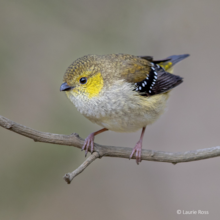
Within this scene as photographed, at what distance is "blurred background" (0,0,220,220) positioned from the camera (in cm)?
600

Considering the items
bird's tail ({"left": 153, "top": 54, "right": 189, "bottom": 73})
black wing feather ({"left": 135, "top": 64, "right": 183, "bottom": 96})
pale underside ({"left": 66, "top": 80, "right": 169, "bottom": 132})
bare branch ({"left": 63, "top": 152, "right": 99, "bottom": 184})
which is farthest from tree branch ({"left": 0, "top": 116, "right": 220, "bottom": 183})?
bird's tail ({"left": 153, "top": 54, "right": 189, "bottom": 73})

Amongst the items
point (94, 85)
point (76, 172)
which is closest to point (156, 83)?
point (94, 85)

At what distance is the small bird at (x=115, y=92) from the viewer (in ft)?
14.8

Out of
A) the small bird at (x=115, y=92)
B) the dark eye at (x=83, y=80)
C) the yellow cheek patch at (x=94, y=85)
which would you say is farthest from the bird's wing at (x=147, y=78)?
the dark eye at (x=83, y=80)

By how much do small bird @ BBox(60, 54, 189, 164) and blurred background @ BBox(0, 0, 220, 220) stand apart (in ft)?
2.35

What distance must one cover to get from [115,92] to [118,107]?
0.82 feet

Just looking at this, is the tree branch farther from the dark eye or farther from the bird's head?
the dark eye

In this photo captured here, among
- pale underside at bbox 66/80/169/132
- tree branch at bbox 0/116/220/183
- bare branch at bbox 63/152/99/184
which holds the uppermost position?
pale underside at bbox 66/80/169/132

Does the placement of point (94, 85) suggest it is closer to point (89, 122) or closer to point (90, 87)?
point (90, 87)

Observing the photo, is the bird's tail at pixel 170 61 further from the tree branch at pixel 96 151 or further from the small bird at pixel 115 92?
the tree branch at pixel 96 151

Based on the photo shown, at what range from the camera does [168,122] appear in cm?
778

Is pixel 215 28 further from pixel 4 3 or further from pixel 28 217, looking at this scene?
pixel 28 217

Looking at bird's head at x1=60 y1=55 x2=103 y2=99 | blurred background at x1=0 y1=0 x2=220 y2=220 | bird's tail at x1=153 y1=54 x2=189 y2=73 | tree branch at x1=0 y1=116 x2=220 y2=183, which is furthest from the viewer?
bird's tail at x1=153 y1=54 x2=189 y2=73

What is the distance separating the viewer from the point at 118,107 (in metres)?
4.61
